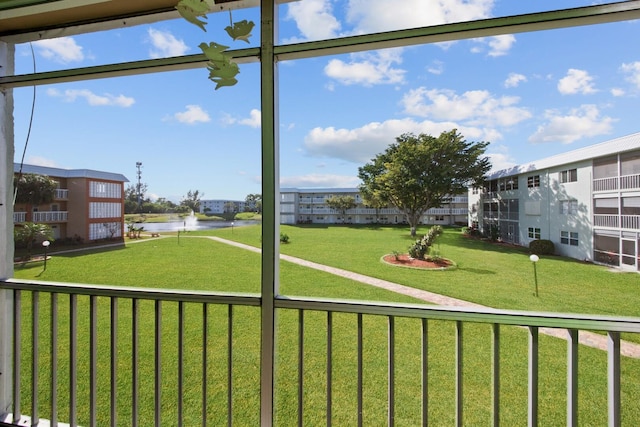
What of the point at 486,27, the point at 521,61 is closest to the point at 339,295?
the point at 486,27

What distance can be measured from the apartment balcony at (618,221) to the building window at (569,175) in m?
0.20

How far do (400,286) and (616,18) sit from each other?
1.51 metres

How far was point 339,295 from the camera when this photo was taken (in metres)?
1.82

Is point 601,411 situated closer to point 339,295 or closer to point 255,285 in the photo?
point 339,295

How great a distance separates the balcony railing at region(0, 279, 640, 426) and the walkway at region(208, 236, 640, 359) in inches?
2.8

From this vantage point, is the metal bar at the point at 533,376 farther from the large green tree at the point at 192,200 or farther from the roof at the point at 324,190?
the large green tree at the point at 192,200

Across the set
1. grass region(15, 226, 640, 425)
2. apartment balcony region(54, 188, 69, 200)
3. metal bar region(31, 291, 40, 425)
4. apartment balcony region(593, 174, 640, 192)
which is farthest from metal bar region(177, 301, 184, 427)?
apartment balcony region(593, 174, 640, 192)

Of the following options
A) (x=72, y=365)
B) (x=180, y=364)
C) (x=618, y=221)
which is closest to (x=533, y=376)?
(x=618, y=221)

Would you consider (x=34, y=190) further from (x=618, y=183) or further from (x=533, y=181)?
(x=618, y=183)

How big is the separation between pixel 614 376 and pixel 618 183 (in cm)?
83

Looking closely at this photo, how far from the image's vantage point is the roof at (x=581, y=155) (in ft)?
4.17

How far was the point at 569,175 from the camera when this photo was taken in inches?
55.0

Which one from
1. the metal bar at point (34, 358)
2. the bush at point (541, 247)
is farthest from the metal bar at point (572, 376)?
the metal bar at point (34, 358)

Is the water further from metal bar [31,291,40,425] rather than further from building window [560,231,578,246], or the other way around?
building window [560,231,578,246]
